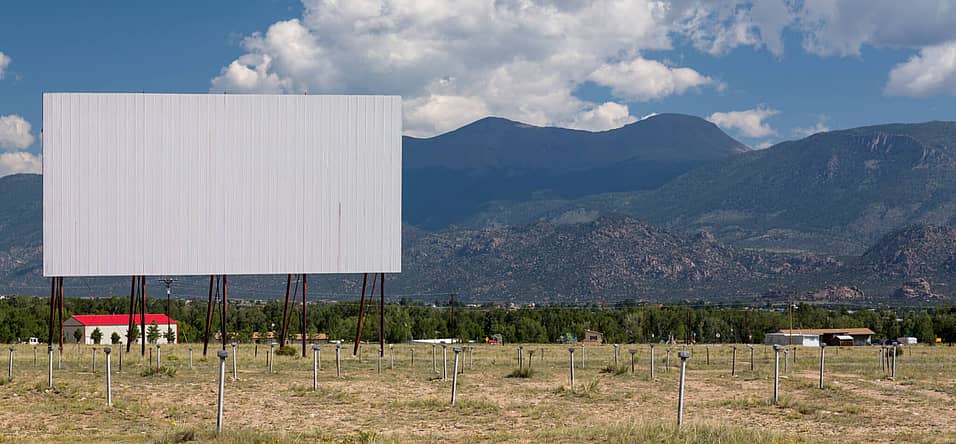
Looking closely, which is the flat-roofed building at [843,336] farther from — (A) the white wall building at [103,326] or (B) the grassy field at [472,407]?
(B) the grassy field at [472,407]

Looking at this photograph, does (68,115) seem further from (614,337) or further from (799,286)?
(799,286)

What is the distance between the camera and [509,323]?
366 ft

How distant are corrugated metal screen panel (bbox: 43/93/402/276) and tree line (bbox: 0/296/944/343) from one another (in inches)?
2044

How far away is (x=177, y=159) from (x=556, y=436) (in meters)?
30.3

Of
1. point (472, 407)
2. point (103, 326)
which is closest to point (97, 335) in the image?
point (103, 326)

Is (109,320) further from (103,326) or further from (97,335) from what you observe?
(97,335)

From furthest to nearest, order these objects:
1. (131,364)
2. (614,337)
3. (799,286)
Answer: (799,286) → (614,337) → (131,364)

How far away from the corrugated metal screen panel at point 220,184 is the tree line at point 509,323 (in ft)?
170

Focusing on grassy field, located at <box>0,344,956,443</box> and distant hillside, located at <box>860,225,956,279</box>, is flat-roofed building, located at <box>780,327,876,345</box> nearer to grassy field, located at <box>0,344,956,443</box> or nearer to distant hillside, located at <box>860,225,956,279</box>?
grassy field, located at <box>0,344,956,443</box>

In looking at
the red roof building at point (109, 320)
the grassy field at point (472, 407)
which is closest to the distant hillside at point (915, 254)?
the red roof building at point (109, 320)

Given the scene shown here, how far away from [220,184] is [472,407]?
938 inches

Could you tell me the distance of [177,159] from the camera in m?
43.1

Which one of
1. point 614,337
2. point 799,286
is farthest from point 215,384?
point 799,286

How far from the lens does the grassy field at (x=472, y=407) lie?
17391 mm
